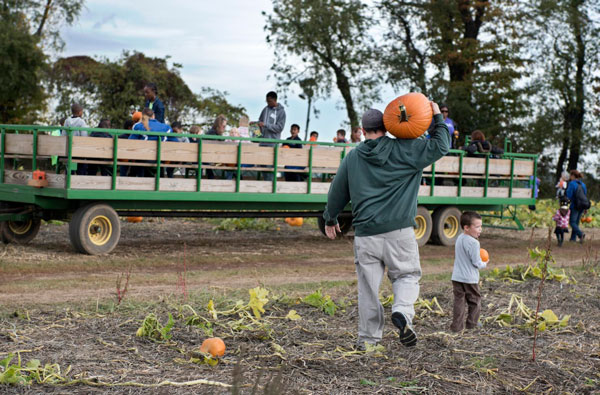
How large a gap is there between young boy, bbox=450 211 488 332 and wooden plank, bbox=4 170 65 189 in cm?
Result: 682

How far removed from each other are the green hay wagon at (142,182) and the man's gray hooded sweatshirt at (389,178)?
624 cm

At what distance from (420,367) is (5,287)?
5675mm

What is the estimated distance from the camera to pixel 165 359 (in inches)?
204

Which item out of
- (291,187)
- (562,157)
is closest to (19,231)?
(291,187)

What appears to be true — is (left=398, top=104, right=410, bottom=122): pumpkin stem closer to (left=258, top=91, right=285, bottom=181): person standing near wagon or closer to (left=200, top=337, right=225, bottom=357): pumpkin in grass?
(left=200, top=337, right=225, bottom=357): pumpkin in grass

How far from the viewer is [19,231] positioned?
12398 millimetres

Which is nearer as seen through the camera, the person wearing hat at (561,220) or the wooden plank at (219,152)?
the wooden plank at (219,152)

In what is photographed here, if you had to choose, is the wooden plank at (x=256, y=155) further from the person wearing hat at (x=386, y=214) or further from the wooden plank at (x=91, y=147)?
the person wearing hat at (x=386, y=214)

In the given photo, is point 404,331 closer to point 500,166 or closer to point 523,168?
point 500,166

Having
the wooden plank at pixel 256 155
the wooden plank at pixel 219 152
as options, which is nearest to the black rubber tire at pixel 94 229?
the wooden plank at pixel 219 152

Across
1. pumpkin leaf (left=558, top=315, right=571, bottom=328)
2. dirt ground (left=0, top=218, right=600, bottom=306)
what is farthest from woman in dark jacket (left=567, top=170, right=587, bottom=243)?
pumpkin leaf (left=558, top=315, right=571, bottom=328)

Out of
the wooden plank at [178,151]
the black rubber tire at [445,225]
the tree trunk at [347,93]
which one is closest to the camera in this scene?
the wooden plank at [178,151]

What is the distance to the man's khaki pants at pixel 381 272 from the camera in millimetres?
5574

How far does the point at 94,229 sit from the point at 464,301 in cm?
708
